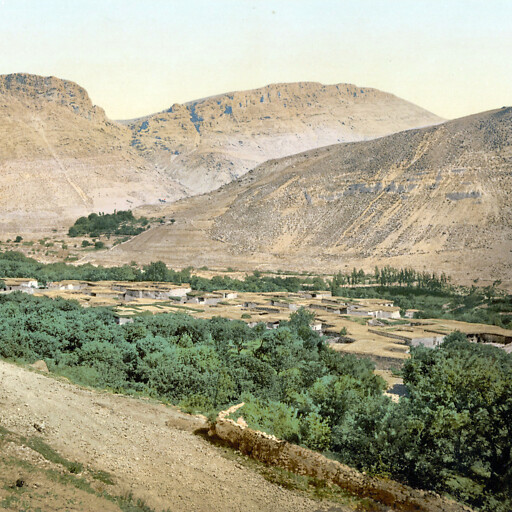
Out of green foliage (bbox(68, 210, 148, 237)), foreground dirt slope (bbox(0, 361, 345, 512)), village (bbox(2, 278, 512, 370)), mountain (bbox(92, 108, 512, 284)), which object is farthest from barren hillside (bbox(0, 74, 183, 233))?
foreground dirt slope (bbox(0, 361, 345, 512))

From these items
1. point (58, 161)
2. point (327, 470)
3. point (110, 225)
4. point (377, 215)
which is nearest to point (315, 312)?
point (327, 470)

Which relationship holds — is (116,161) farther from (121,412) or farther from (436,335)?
A: (121,412)

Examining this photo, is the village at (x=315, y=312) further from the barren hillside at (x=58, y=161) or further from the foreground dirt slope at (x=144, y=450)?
the barren hillside at (x=58, y=161)

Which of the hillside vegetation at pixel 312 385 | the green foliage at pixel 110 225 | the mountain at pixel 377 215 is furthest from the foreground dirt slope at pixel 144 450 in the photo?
the green foliage at pixel 110 225

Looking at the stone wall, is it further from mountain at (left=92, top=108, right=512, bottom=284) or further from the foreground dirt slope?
mountain at (left=92, top=108, right=512, bottom=284)

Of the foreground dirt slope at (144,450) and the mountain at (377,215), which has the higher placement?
the mountain at (377,215)

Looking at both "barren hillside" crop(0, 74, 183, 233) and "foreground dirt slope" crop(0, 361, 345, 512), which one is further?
"barren hillside" crop(0, 74, 183, 233)

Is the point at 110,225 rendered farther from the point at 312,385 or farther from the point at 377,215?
the point at 312,385
